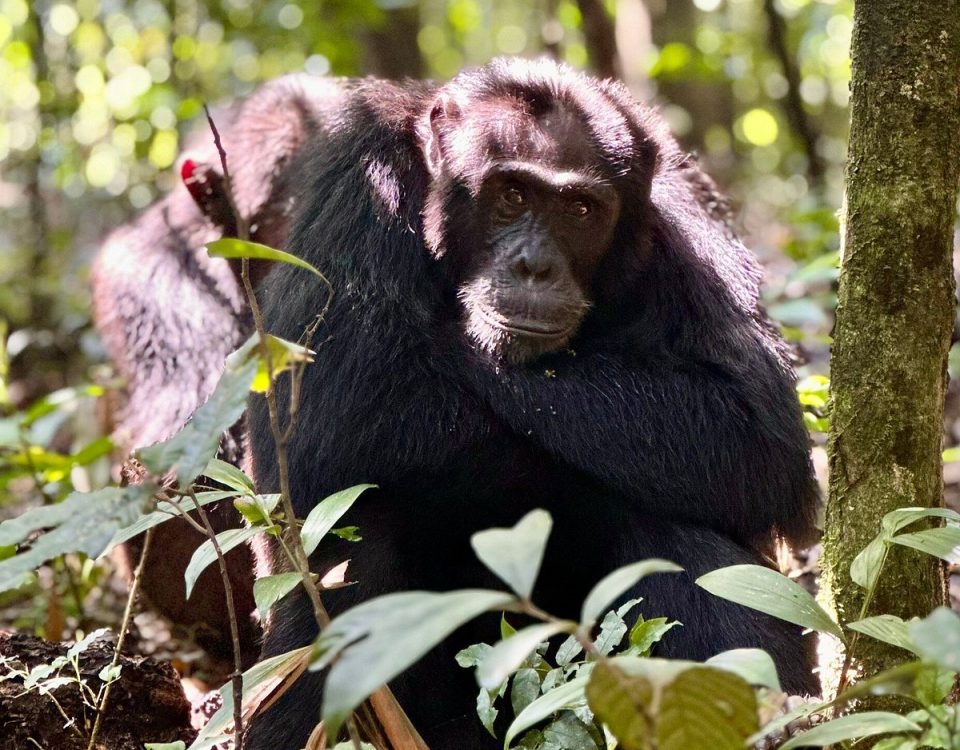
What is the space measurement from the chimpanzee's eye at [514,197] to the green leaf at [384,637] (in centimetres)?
250

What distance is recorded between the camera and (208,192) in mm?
5766

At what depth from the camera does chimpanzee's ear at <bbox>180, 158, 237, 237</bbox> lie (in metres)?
5.73

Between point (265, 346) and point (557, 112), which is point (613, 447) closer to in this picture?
point (557, 112)

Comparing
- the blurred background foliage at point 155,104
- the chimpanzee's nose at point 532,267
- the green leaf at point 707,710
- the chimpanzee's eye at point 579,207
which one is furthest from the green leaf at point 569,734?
the blurred background foliage at point 155,104

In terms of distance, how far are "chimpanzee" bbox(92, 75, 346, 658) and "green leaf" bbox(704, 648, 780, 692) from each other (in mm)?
3041

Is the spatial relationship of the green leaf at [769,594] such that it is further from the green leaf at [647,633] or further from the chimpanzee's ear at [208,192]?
the chimpanzee's ear at [208,192]

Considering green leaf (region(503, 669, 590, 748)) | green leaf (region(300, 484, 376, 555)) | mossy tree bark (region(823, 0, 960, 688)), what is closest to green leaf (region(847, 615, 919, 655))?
mossy tree bark (region(823, 0, 960, 688))

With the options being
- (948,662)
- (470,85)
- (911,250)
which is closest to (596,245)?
(470,85)

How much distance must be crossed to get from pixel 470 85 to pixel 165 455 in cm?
268

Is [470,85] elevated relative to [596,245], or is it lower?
elevated

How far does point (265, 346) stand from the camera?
87.5 inches

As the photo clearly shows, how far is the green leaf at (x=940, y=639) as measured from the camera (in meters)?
1.57

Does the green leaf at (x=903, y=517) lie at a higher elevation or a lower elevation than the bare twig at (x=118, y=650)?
higher

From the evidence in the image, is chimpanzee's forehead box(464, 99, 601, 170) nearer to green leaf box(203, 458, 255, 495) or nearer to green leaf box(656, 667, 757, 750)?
green leaf box(203, 458, 255, 495)
